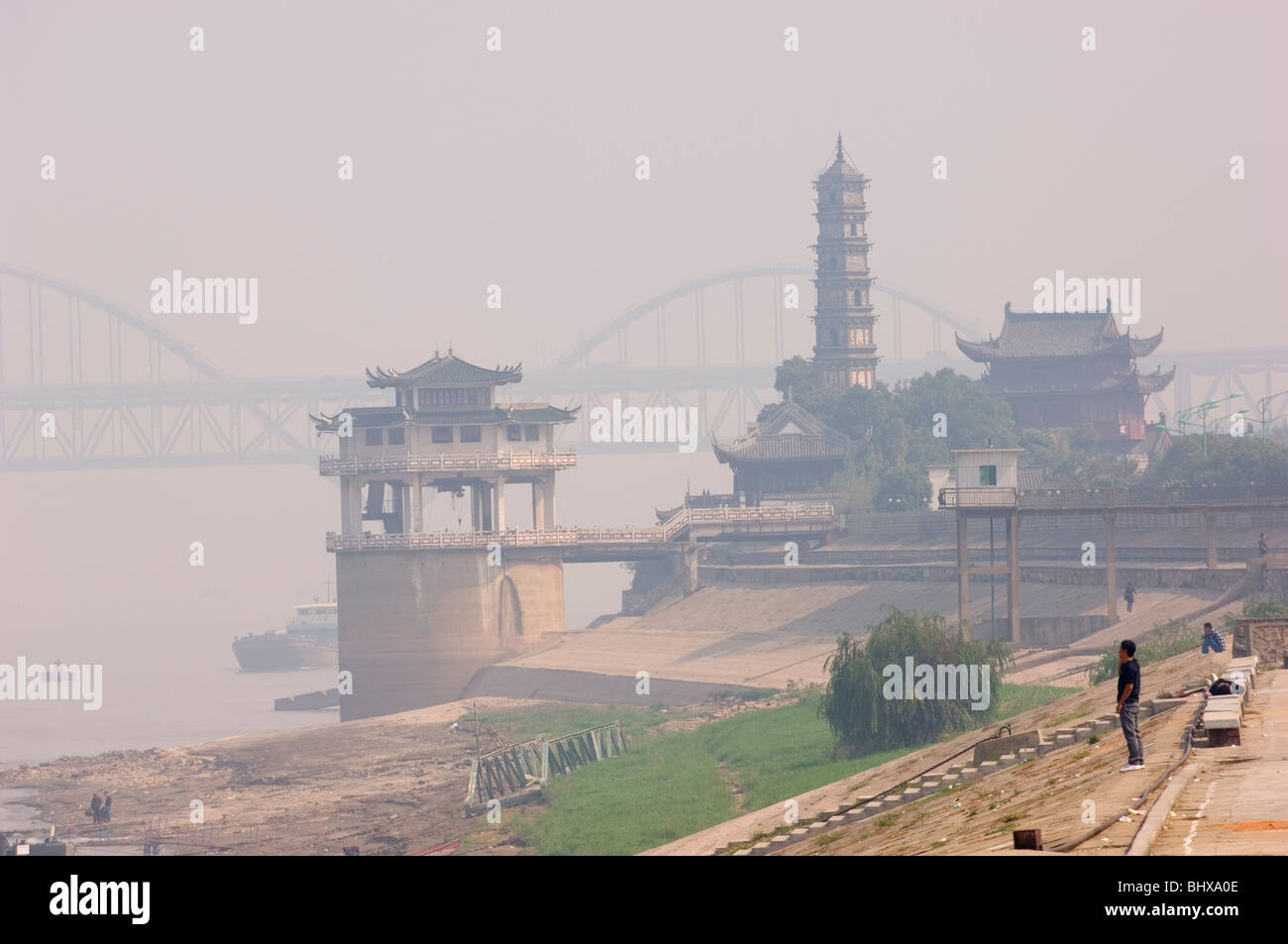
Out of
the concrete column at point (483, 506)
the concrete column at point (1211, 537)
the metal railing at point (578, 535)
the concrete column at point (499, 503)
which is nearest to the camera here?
the concrete column at point (1211, 537)

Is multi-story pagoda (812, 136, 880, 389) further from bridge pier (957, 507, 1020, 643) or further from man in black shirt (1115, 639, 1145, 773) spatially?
man in black shirt (1115, 639, 1145, 773)

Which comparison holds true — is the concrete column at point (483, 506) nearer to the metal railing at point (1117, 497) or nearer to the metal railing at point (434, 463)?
the metal railing at point (434, 463)

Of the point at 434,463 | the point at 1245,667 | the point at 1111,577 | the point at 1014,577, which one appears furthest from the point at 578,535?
the point at 1245,667

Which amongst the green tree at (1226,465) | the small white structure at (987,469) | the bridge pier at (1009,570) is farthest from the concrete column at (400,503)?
the small white structure at (987,469)

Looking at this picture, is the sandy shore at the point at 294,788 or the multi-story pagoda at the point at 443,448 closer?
the sandy shore at the point at 294,788

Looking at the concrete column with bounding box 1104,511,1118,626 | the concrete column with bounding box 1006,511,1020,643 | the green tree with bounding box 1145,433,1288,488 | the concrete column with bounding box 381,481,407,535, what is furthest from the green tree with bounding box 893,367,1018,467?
the concrete column with bounding box 1006,511,1020,643

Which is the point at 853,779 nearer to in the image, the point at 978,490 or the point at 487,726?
the point at 978,490

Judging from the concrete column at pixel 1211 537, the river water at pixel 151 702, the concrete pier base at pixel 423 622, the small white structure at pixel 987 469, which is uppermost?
the small white structure at pixel 987 469
